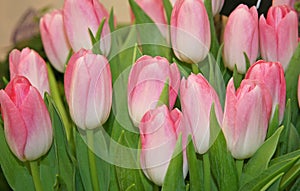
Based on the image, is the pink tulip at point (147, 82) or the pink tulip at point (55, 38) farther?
the pink tulip at point (55, 38)

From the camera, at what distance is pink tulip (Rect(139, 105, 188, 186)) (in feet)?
1.34

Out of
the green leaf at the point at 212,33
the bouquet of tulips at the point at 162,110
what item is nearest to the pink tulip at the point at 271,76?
the bouquet of tulips at the point at 162,110

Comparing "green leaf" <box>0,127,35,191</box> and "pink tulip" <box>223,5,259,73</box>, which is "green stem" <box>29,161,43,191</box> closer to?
"green leaf" <box>0,127,35,191</box>

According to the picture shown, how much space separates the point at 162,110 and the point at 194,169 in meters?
0.06

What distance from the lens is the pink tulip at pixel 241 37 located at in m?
0.50

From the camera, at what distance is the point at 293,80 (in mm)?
546

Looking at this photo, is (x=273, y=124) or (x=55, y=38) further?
(x=55, y=38)

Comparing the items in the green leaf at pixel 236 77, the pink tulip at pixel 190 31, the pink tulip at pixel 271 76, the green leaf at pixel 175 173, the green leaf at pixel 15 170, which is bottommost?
the green leaf at pixel 15 170

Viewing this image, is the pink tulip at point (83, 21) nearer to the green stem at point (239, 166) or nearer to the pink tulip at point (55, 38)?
the pink tulip at point (55, 38)

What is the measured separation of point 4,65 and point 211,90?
65 centimetres

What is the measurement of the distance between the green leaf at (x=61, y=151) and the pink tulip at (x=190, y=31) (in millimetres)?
106

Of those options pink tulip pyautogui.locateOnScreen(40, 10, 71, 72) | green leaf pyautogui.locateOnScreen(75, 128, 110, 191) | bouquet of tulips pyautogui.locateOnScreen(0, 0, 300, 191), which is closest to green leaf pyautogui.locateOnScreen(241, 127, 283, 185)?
bouquet of tulips pyautogui.locateOnScreen(0, 0, 300, 191)

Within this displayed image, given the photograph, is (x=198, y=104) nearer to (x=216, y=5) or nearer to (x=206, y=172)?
(x=206, y=172)

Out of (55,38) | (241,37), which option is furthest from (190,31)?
(55,38)
